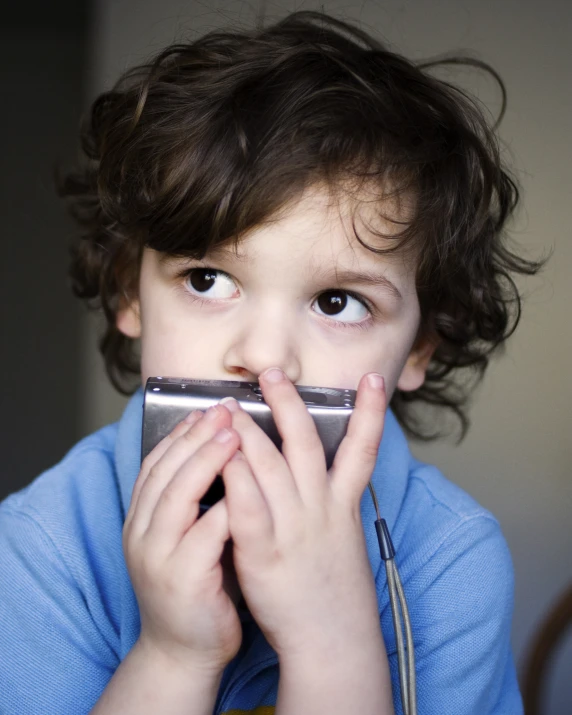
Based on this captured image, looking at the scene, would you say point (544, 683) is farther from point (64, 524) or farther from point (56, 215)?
point (56, 215)

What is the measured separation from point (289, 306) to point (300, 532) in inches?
9.7

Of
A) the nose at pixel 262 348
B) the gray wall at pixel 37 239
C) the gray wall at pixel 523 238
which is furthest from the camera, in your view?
the gray wall at pixel 37 239

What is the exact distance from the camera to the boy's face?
81 centimetres

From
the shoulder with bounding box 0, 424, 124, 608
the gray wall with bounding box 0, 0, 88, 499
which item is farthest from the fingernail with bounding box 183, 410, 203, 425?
the gray wall with bounding box 0, 0, 88, 499

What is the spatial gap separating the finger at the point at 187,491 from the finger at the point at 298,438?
47 millimetres

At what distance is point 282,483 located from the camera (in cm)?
68

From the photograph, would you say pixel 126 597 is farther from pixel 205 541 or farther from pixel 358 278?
pixel 358 278

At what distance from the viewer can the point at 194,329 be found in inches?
33.9

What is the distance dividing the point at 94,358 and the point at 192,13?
2.80 ft

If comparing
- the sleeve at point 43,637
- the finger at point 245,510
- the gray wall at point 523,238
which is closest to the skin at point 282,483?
the finger at point 245,510

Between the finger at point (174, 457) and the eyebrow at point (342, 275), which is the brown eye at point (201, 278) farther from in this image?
the finger at point (174, 457)

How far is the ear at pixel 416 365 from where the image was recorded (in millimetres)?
1104

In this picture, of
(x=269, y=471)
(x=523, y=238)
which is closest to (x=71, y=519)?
(x=269, y=471)

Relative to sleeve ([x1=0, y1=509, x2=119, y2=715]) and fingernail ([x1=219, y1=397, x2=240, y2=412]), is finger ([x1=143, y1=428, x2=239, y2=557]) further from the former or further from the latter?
sleeve ([x1=0, y1=509, x2=119, y2=715])
